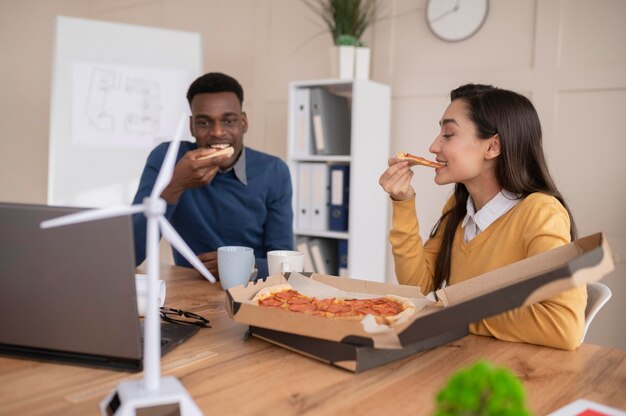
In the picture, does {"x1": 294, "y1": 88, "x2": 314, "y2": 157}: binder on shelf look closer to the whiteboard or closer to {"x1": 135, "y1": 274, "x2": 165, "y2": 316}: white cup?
the whiteboard

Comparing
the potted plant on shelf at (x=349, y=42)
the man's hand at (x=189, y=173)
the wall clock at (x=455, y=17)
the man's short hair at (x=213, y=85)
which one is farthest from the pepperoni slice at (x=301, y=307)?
the wall clock at (x=455, y=17)

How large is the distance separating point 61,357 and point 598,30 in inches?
101

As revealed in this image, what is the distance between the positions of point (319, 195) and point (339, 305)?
79.5 inches

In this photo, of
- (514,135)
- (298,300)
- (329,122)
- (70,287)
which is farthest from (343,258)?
(70,287)

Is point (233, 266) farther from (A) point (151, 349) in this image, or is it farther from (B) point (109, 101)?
(B) point (109, 101)

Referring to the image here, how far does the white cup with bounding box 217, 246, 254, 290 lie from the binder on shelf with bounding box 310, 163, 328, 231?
1586 mm

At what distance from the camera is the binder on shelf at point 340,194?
9.99 feet

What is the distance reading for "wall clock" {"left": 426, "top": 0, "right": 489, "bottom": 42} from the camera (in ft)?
9.45

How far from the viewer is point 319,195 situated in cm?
312

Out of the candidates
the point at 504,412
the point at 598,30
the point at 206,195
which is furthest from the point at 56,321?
the point at 598,30

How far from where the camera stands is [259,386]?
2.91 ft

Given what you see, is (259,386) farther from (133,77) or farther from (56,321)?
(133,77)

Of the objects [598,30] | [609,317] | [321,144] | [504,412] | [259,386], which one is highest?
[598,30]

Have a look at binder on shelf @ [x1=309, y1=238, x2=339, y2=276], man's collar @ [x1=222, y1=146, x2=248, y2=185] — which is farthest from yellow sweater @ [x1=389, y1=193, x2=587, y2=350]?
binder on shelf @ [x1=309, y1=238, x2=339, y2=276]
